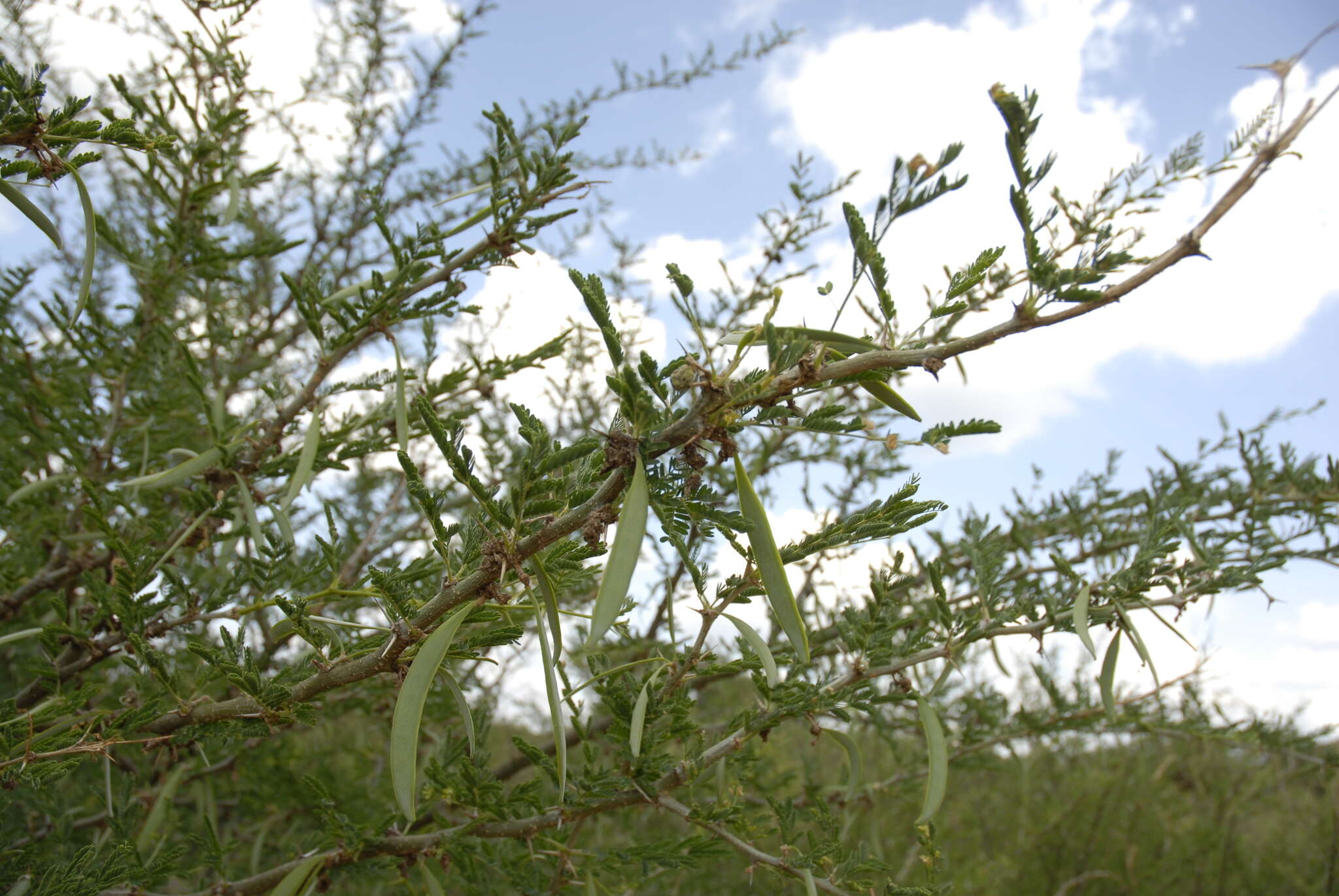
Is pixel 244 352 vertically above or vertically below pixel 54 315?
above

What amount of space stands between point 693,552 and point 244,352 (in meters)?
2.20

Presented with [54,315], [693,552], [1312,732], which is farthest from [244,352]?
[1312,732]

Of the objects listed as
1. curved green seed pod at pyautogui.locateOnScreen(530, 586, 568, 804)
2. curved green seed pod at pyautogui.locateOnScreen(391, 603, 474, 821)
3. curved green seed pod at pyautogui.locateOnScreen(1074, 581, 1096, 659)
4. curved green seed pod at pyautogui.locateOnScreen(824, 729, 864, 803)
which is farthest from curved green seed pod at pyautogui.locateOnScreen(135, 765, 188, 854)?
curved green seed pod at pyautogui.locateOnScreen(1074, 581, 1096, 659)

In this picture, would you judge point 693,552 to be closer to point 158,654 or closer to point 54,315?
point 158,654

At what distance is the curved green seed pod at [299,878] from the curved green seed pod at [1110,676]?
1.20m

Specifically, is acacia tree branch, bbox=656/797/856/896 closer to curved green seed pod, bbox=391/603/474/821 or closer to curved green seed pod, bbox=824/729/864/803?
curved green seed pod, bbox=824/729/864/803

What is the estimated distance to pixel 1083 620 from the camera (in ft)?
3.70

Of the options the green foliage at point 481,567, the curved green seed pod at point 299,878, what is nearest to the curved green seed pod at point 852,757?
the green foliage at point 481,567

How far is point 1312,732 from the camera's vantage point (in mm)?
2209

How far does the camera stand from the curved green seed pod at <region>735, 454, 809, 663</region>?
2.71ft

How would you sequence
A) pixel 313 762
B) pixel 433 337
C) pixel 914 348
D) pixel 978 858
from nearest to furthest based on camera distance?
1. pixel 914 348
2. pixel 433 337
3. pixel 313 762
4. pixel 978 858

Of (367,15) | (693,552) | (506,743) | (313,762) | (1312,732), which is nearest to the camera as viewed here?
(693,552)

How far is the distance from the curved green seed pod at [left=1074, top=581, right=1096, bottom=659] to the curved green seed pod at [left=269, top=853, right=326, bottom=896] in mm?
1161

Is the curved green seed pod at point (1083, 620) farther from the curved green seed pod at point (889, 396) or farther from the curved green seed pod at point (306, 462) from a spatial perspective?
the curved green seed pod at point (306, 462)
